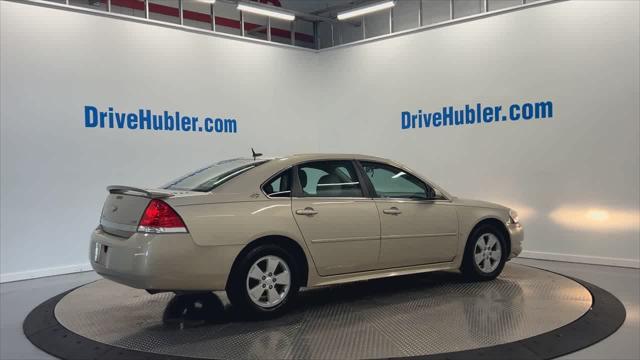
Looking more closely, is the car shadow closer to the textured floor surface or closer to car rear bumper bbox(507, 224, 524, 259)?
the textured floor surface

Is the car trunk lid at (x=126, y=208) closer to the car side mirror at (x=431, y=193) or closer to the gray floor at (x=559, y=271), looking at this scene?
the gray floor at (x=559, y=271)

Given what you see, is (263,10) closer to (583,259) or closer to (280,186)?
(280,186)

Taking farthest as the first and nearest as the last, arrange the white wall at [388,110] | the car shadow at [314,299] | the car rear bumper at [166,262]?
the white wall at [388,110] < the car shadow at [314,299] < the car rear bumper at [166,262]

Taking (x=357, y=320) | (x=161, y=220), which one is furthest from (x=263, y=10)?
(x=357, y=320)

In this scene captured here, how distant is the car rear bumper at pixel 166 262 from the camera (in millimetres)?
3615

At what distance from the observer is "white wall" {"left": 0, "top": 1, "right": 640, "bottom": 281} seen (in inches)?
236

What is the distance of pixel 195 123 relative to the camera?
7.44 metres

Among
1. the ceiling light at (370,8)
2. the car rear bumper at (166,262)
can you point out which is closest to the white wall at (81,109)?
the ceiling light at (370,8)

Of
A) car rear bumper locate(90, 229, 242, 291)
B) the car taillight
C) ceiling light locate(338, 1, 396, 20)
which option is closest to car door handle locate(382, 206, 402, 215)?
car rear bumper locate(90, 229, 242, 291)

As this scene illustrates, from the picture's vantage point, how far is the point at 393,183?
488 centimetres

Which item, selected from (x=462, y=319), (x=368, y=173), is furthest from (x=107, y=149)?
(x=462, y=319)

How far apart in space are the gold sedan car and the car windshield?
17 mm

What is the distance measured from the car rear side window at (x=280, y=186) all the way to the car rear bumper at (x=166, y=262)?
544mm

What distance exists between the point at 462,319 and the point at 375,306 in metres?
0.73
